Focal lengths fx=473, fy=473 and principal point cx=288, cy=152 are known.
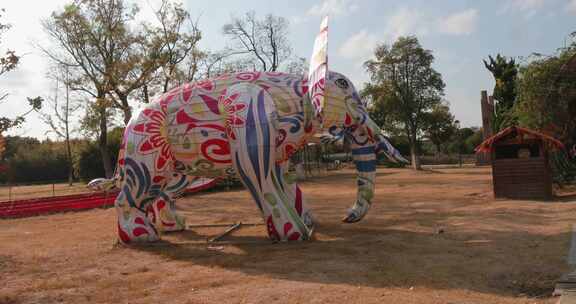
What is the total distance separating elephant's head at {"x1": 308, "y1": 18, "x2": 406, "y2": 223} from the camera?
6.75 m

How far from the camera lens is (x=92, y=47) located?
2309 cm

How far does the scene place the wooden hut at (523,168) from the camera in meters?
11.0

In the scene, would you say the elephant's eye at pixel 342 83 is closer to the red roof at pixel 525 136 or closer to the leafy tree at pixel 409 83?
the red roof at pixel 525 136

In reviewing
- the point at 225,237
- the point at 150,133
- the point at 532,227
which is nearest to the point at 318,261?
the point at 225,237

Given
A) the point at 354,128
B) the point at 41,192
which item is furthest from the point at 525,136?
the point at 41,192

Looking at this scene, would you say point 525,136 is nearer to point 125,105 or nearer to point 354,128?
point 354,128

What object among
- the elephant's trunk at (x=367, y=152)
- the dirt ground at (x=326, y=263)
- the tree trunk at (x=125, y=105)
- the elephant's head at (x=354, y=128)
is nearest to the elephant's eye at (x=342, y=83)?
the elephant's head at (x=354, y=128)

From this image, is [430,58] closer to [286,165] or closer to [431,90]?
[431,90]

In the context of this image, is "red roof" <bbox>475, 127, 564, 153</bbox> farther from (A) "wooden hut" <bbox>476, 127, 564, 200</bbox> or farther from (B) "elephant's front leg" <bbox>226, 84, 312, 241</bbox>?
(B) "elephant's front leg" <bbox>226, 84, 312, 241</bbox>

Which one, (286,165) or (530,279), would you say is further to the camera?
(286,165)

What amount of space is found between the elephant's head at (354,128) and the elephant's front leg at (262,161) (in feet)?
2.41

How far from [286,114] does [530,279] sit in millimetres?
3584

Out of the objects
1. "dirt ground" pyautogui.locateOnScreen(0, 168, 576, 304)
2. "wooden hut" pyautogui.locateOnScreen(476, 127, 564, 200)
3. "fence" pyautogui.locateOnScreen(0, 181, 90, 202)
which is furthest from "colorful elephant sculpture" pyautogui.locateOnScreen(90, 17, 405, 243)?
"fence" pyautogui.locateOnScreen(0, 181, 90, 202)

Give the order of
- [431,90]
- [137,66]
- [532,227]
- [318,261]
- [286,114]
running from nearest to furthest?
[318,261] → [286,114] → [532,227] → [137,66] → [431,90]
